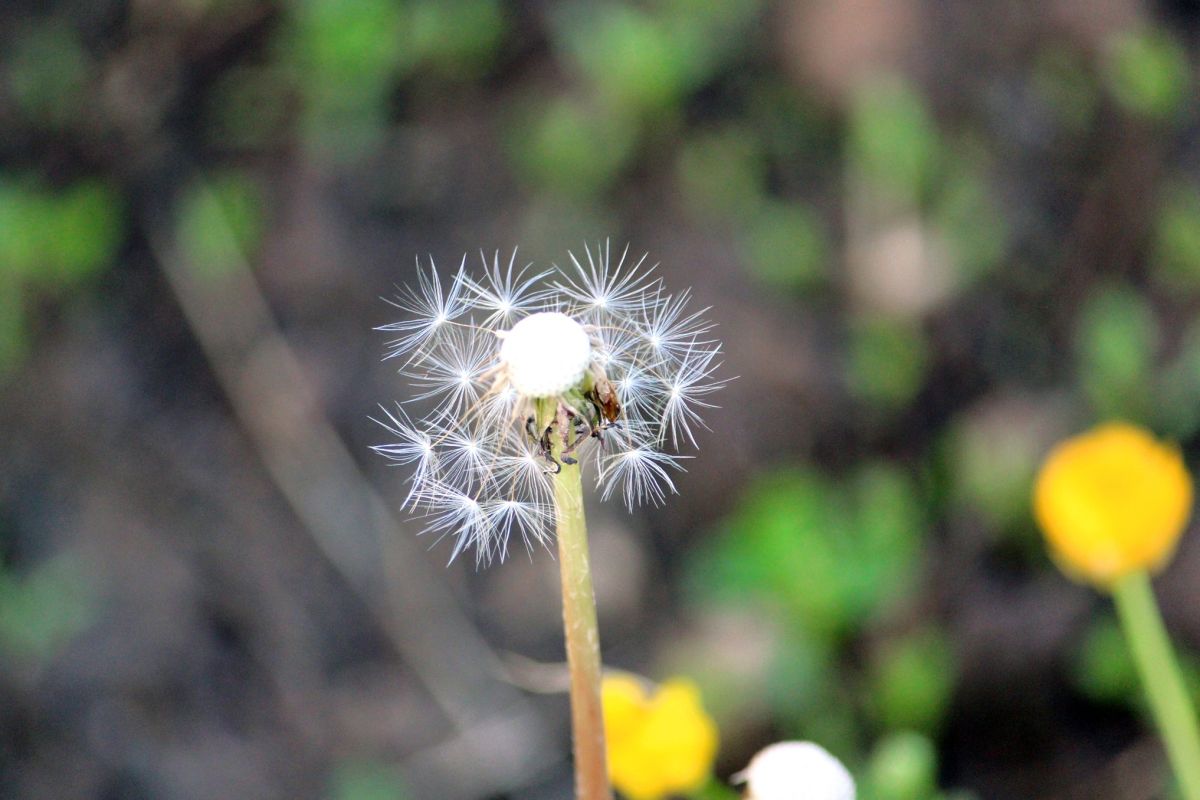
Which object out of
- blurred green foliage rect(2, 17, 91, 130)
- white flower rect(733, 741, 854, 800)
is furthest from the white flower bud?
blurred green foliage rect(2, 17, 91, 130)

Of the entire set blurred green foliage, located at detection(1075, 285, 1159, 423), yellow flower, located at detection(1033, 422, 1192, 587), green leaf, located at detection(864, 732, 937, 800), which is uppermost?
blurred green foliage, located at detection(1075, 285, 1159, 423)

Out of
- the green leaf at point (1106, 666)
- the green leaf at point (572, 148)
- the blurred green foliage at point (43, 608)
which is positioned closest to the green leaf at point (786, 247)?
the green leaf at point (572, 148)

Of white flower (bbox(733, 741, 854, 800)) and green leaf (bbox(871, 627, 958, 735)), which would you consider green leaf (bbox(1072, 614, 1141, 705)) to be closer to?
green leaf (bbox(871, 627, 958, 735))

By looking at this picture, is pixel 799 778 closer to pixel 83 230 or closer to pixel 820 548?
pixel 820 548

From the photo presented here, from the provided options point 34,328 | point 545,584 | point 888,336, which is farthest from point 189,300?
point 888,336

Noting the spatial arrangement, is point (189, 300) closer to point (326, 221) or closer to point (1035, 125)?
point (326, 221)

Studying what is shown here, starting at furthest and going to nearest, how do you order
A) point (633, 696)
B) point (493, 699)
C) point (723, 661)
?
point (493, 699) → point (723, 661) → point (633, 696)
